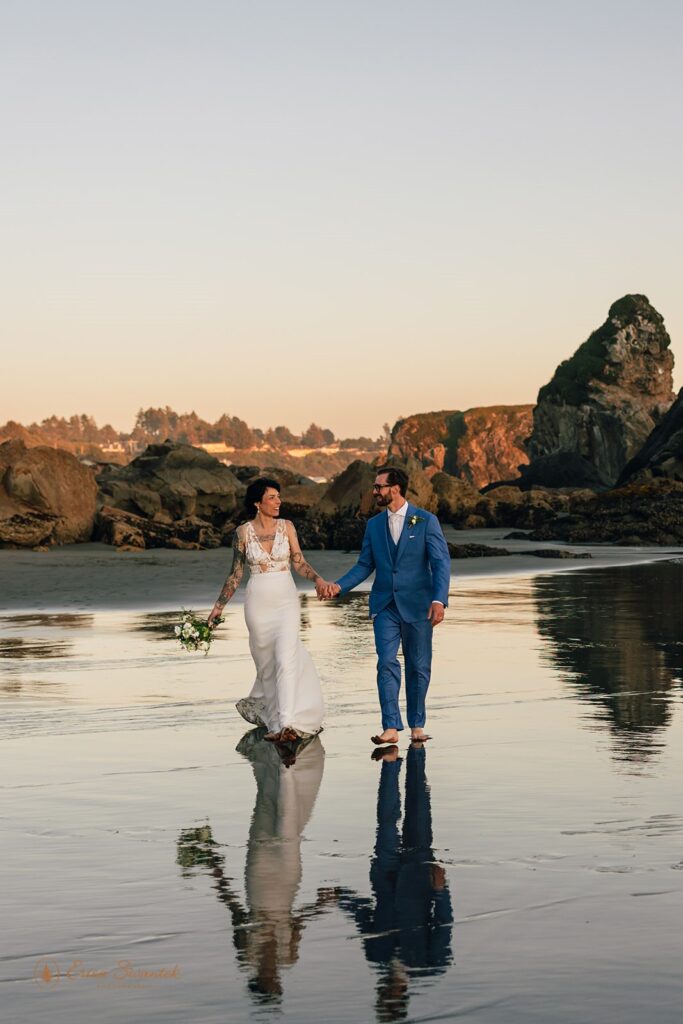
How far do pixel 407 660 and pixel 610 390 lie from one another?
172199 mm

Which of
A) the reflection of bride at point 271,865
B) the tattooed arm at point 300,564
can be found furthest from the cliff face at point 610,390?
the reflection of bride at point 271,865

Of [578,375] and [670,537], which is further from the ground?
[578,375]

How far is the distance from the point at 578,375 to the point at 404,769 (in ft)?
582

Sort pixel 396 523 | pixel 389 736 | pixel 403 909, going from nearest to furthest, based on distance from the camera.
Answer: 1. pixel 403 909
2. pixel 389 736
3. pixel 396 523

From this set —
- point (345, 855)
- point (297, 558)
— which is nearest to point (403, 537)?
point (297, 558)

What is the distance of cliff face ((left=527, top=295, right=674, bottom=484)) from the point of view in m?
175

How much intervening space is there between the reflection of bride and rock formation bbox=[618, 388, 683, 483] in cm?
5506

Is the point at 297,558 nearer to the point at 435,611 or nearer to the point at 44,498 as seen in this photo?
the point at 435,611

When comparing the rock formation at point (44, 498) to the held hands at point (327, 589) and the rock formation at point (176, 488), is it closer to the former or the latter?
the rock formation at point (176, 488)

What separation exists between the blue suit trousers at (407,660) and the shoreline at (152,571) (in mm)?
11931

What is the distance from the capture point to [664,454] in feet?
248

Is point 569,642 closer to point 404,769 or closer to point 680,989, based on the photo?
point 404,769

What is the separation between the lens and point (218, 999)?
491 cm

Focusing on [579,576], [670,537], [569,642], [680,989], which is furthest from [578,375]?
[680,989]
